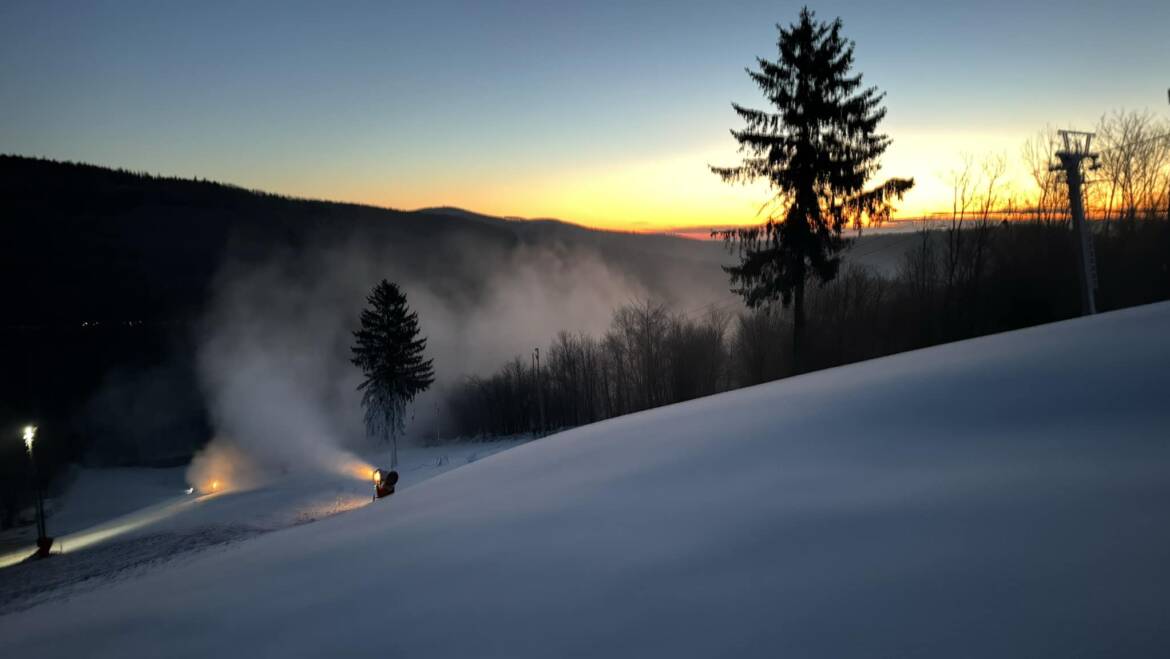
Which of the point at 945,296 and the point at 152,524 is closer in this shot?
the point at 945,296

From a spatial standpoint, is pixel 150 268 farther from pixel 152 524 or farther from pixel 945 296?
pixel 945 296

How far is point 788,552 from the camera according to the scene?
6.93 feet

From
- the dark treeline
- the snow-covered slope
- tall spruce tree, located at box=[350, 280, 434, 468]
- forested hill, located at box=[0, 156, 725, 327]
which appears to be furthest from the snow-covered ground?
forested hill, located at box=[0, 156, 725, 327]

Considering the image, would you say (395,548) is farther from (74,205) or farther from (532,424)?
(74,205)

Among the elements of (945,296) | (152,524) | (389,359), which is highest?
(945,296)

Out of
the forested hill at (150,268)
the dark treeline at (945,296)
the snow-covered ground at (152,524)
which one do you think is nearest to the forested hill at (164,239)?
the forested hill at (150,268)

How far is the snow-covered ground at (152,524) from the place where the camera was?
17.7 m

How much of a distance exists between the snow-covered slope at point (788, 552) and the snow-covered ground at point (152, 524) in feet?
46.9

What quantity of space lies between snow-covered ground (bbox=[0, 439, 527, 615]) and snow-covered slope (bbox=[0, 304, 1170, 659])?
46.9 ft

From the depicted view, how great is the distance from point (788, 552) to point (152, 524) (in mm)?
32887

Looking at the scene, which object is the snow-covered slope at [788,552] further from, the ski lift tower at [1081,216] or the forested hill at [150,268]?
the forested hill at [150,268]

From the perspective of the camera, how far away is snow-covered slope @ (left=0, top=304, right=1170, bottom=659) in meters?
1.52

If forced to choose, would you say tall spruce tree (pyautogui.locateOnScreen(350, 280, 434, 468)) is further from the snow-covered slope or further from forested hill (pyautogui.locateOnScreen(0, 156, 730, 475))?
the snow-covered slope

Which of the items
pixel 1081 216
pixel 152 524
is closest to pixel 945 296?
pixel 1081 216
